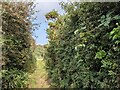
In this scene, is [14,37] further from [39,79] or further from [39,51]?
[39,51]

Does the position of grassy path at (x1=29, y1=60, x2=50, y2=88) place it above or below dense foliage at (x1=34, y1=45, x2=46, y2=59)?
below

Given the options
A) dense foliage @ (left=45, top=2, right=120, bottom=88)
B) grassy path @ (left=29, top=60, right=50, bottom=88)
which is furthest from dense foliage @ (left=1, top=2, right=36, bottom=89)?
grassy path @ (left=29, top=60, right=50, bottom=88)

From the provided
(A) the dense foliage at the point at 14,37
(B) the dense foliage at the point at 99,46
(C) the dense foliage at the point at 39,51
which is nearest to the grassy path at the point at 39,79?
(C) the dense foliage at the point at 39,51

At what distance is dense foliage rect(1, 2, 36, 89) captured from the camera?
8.65 meters

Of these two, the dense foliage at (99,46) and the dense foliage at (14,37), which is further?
the dense foliage at (14,37)

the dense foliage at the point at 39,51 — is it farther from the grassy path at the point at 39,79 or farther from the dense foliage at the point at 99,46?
the dense foliage at the point at 99,46

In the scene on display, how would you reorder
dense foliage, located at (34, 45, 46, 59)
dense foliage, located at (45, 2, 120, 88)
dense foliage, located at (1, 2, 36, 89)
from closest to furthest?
dense foliage, located at (45, 2, 120, 88) < dense foliage, located at (1, 2, 36, 89) < dense foliage, located at (34, 45, 46, 59)

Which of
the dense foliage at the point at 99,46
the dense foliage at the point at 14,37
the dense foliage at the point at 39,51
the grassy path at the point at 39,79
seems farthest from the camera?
the dense foliage at the point at 39,51

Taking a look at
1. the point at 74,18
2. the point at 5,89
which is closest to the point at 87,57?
the point at 74,18

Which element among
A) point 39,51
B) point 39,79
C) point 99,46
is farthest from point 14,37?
point 39,51

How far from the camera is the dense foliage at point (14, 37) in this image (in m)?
8.65

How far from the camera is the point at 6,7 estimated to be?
888cm

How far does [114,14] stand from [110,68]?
3.14ft

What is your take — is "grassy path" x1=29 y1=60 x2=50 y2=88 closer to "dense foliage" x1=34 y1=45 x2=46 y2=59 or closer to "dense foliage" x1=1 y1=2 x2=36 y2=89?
"dense foliage" x1=34 y1=45 x2=46 y2=59
